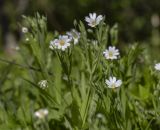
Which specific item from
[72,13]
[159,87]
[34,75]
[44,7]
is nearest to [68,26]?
[44,7]

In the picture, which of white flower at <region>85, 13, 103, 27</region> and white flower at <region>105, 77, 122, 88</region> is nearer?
white flower at <region>105, 77, 122, 88</region>

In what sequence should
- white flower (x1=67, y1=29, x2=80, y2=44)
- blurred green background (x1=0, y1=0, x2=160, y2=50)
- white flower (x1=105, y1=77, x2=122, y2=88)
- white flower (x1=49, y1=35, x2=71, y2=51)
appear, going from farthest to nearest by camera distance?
blurred green background (x1=0, y1=0, x2=160, y2=50) < white flower (x1=67, y1=29, x2=80, y2=44) < white flower (x1=49, y1=35, x2=71, y2=51) < white flower (x1=105, y1=77, x2=122, y2=88)

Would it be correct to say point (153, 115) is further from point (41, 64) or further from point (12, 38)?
point (12, 38)

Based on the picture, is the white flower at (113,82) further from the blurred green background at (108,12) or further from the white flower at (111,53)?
the blurred green background at (108,12)

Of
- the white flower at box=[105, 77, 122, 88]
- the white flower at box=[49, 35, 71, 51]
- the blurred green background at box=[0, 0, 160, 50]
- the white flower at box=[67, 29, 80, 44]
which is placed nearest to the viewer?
the white flower at box=[105, 77, 122, 88]

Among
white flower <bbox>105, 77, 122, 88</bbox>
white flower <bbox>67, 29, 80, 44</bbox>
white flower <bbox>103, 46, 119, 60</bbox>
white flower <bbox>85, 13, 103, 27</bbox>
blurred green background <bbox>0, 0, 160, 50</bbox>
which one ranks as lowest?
white flower <bbox>105, 77, 122, 88</bbox>

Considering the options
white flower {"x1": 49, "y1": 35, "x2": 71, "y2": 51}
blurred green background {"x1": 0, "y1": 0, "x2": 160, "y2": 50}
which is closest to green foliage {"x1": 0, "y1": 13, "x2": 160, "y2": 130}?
white flower {"x1": 49, "y1": 35, "x2": 71, "y2": 51}

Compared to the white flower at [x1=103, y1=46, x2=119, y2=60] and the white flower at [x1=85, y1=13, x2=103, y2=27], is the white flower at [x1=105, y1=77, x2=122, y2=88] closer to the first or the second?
the white flower at [x1=103, y1=46, x2=119, y2=60]

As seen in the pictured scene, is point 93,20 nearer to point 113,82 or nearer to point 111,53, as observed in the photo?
point 111,53
